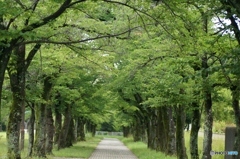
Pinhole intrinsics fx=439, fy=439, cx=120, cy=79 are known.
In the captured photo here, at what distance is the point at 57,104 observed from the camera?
3117cm

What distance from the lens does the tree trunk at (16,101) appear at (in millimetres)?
14867

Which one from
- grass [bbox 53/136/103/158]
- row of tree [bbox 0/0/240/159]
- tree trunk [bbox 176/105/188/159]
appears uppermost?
row of tree [bbox 0/0/240/159]

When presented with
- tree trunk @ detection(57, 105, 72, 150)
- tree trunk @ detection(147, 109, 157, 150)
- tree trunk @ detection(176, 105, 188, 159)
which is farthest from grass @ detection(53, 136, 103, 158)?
tree trunk @ detection(176, 105, 188, 159)

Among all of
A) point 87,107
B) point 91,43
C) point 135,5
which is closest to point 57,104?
point 87,107

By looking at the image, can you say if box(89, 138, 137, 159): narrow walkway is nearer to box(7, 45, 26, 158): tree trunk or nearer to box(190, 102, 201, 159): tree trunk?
box(190, 102, 201, 159): tree trunk

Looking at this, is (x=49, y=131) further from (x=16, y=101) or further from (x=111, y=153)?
(x=16, y=101)

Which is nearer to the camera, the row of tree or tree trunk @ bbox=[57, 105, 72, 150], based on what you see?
the row of tree

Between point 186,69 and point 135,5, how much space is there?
546 cm

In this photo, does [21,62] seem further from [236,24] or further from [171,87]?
[236,24]

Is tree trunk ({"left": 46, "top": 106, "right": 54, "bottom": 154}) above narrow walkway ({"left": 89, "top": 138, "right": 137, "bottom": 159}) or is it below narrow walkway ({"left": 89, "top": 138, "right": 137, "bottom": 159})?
above

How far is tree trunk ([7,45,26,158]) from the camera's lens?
14867 mm

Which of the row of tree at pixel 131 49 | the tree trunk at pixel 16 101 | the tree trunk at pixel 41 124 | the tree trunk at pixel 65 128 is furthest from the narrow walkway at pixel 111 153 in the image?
the tree trunk at pixel 16 101

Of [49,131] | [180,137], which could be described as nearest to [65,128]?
[49,131]

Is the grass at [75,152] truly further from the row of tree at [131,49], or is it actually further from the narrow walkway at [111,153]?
the row of tree at [131,49]
